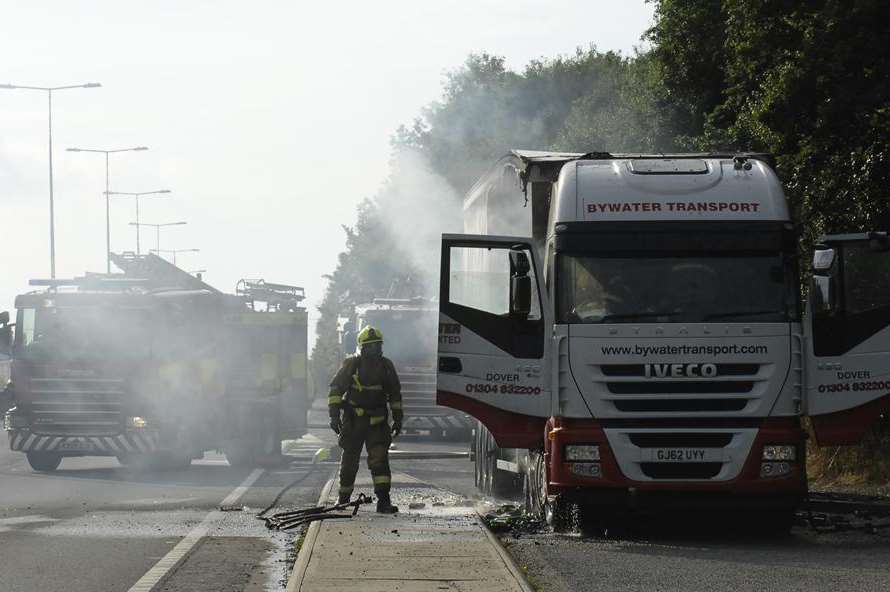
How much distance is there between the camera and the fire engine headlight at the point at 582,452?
13.7 meters

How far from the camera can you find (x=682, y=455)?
44.8 ft

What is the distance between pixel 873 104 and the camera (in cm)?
1958

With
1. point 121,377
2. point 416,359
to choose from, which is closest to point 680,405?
point 121,377

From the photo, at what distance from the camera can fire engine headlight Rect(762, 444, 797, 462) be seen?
44.8 feet

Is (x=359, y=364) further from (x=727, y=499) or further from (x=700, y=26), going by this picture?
(x=700, y=26)

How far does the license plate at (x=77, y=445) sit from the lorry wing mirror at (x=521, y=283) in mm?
13238

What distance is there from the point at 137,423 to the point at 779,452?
46.7ft

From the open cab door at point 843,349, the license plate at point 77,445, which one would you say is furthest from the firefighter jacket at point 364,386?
the license plate at point 77,445

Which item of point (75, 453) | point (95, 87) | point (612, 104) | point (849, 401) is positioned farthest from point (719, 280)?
point (612, 104)

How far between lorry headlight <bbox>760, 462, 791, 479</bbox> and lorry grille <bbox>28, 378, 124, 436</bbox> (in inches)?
559

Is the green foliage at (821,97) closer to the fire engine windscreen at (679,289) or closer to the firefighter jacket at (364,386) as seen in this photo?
the fire engine windscreen at (679,289)

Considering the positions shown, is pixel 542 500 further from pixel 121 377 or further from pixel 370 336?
pixel 121 377

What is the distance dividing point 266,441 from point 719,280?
16.1 metres

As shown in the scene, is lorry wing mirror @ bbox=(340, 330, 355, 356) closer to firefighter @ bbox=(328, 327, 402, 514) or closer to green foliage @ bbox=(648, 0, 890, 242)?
green foliage @ bbox=(648, 0, 890, 242)
